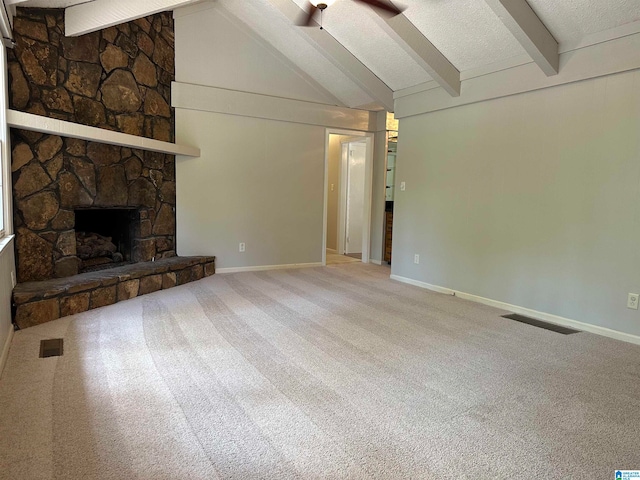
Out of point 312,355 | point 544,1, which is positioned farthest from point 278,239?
point 544,1

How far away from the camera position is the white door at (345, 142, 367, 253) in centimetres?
731

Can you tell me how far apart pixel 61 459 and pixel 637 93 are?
4.21m

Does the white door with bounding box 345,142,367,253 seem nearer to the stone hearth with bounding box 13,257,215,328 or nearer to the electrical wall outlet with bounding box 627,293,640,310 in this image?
the stone hearth with bounding box 13,257,215,328

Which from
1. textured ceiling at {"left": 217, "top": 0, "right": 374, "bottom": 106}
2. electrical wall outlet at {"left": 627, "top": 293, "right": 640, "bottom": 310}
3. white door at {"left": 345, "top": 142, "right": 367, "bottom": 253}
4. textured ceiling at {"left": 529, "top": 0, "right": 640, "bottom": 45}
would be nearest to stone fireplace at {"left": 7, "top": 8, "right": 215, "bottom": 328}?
textured ceiling at {"left": 217, "top": 0, "right": 374, "bottom": 106}

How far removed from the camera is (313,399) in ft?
6.97

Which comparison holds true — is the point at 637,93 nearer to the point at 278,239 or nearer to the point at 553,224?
the point at 553,224

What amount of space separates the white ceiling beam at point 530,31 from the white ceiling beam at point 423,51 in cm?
90

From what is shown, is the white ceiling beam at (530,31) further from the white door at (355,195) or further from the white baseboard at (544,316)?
the white door at (355,195)

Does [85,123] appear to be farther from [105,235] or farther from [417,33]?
[417,33]

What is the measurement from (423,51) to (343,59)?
3.52 feet

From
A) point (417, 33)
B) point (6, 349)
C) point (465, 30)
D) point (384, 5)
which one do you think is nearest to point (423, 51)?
point (417, 33)

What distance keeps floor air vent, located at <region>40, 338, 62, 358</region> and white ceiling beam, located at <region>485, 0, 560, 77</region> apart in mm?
3989

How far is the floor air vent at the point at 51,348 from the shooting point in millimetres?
2625

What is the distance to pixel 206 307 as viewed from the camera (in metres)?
3.82
